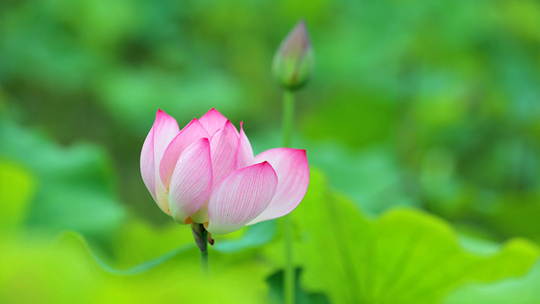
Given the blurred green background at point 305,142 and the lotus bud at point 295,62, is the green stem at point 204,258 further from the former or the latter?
the lotus bud at point 295,62

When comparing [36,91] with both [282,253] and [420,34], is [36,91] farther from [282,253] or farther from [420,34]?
[282,253]

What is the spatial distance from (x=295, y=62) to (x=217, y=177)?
0.16 meters

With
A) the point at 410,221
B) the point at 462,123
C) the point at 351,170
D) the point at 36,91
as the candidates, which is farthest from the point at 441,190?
the point at 36,91

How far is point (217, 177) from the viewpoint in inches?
9.0

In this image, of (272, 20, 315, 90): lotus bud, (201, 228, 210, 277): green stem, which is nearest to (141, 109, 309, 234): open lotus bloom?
(201, 228, 210, 277): green stem

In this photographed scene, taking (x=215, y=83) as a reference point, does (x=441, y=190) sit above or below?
below

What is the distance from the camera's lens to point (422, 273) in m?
0.39

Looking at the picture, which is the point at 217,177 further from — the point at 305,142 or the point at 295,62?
the point at 305,142

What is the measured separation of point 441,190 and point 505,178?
0.45 m

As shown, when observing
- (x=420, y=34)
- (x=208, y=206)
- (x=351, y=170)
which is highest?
(x=420, y=34)

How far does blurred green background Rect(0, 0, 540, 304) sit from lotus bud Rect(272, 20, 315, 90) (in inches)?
3.5

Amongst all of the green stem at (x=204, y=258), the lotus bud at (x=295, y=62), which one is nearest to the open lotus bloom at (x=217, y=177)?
the green stem at (x=204, y=258)

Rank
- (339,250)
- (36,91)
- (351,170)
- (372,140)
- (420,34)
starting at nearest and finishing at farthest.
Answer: (339,250), (351,170), (420,34), (372,140), (36,91)

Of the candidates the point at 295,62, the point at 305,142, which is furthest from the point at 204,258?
the point at 305,142
